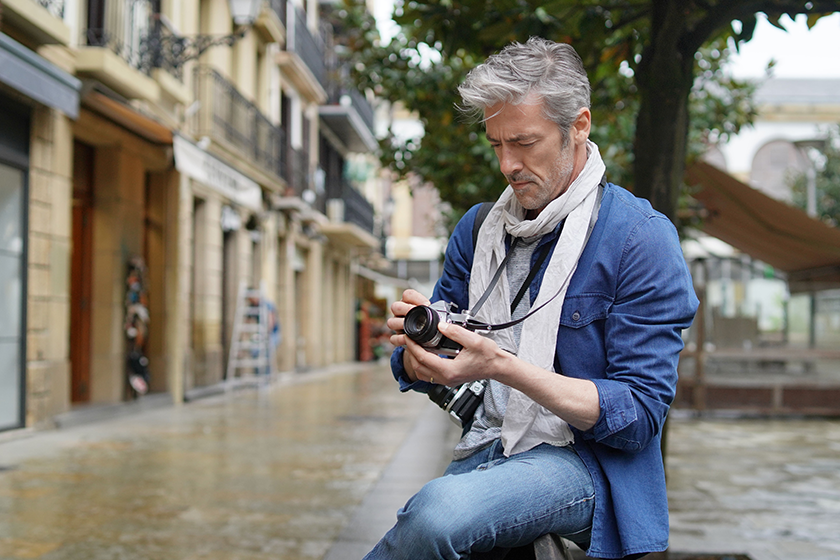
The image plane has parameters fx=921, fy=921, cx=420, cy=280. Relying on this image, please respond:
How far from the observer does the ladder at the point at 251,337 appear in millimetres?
14875

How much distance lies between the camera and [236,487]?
6277mm

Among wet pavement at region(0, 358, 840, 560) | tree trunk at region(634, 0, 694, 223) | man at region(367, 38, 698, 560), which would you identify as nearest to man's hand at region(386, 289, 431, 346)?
man at region(367, 38, 698, 560)

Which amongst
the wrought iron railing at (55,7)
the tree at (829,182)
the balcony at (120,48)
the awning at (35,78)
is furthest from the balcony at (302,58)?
the tree at (829,182)

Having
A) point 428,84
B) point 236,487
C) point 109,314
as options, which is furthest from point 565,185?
point 109,314

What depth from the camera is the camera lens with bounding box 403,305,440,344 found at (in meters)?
1.79

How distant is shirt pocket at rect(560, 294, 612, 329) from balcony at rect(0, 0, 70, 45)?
7.88m

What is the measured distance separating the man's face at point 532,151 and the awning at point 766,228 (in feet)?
29.2

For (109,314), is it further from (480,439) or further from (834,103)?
(834,103)

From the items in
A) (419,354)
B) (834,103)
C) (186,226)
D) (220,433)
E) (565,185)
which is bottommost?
(220,433)

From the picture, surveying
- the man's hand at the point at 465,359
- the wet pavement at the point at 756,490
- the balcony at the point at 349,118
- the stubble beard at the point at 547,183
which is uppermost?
the balcony at the point at 349,118

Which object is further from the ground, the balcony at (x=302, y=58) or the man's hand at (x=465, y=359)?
the balcony at (x=302, y=58)

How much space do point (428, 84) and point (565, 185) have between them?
25.3 feet

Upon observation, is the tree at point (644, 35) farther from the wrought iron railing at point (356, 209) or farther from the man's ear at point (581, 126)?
the wrought iron railing at point (356, 209)

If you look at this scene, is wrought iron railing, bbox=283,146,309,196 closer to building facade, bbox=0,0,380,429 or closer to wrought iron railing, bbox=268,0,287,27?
building facade, bbox=0,0,380,429
